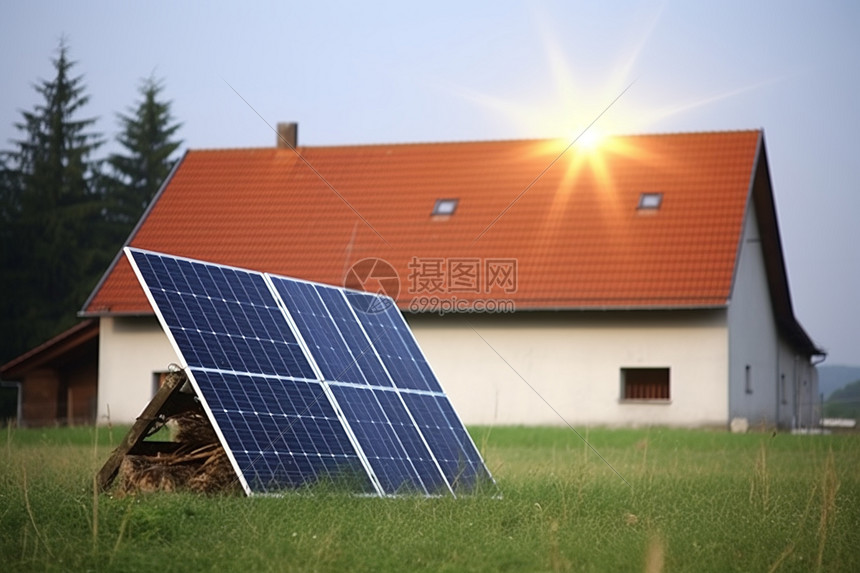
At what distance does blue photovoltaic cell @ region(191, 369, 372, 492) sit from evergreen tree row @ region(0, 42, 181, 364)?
141 ft

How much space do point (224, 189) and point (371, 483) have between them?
80.9ft

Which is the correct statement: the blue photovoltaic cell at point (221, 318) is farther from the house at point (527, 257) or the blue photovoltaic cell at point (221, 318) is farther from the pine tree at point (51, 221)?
the pine tree at point (51, 221)

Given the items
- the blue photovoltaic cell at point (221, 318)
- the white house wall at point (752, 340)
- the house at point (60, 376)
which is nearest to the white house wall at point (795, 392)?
the white house wall at point (752, 340)

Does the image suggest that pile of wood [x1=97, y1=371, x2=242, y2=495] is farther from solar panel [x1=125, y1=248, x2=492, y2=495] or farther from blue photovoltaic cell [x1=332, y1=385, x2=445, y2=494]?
blue photovoltaic cell [x1=332, y1=385, x2=445, y2=494]

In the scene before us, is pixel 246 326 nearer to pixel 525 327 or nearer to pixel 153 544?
pixel 153 544

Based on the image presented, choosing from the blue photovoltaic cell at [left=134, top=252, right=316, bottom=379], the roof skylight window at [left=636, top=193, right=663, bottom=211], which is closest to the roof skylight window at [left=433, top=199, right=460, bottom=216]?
the roof skylight window at [left=636, top=193, right=663, bottom=211]

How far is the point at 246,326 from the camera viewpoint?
38.9 feet

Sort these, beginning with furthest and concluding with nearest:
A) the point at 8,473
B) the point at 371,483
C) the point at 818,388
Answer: the point at 818,388 < the point at 8,473 < the point at 371,483

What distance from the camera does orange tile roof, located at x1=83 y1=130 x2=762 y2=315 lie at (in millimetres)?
30031

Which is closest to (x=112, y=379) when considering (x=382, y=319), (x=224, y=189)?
(x=224, y=189)

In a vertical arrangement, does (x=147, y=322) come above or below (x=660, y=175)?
below

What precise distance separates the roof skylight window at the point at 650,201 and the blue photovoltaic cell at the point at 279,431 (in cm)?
2088

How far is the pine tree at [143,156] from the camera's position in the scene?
2319 inches

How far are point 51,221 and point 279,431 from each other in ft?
153
